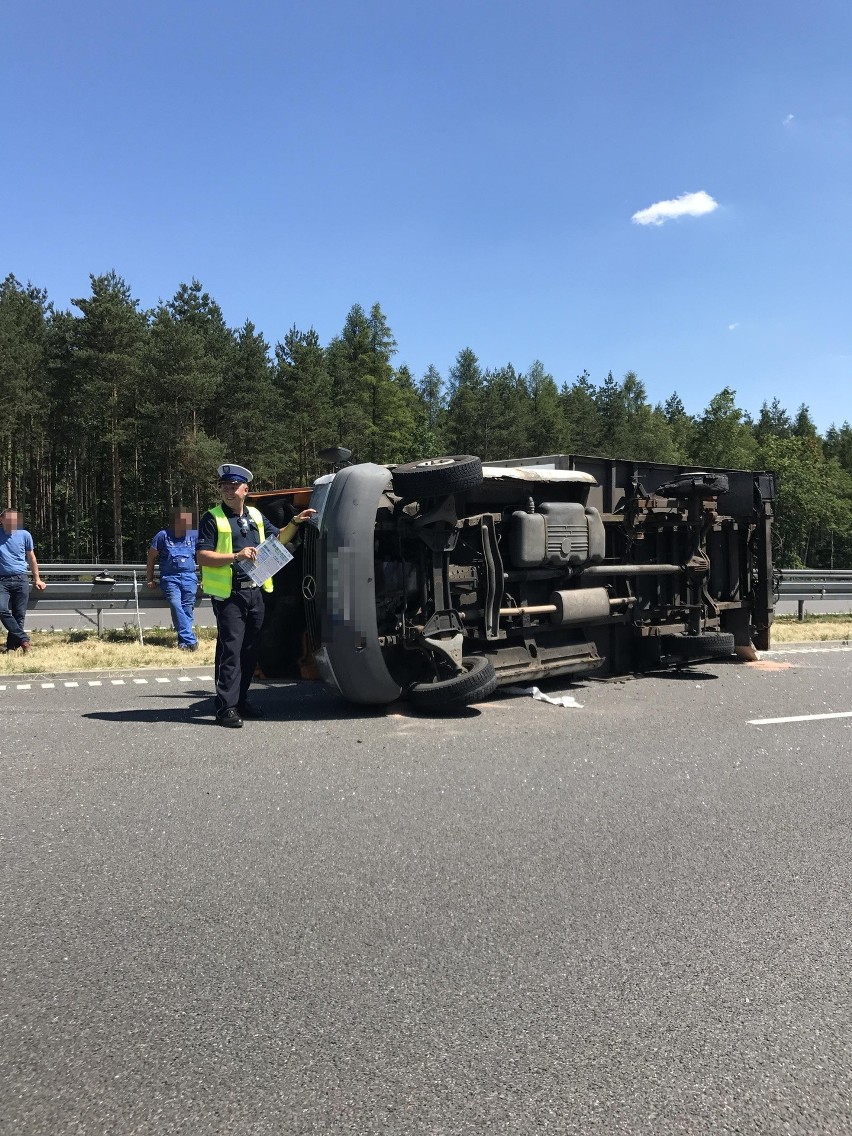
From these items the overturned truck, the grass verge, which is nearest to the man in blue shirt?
the grass verge

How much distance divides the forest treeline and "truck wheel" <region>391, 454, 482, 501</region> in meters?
29.5

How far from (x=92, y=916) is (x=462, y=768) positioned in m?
2.36

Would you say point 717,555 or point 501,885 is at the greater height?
point 717,555

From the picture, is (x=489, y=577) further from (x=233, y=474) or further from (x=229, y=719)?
(x=229, y=719)

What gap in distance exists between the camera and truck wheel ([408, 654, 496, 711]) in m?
6.04

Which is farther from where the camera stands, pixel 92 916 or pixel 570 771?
pixel 570 771

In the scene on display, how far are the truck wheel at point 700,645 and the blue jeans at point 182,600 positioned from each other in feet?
18.0

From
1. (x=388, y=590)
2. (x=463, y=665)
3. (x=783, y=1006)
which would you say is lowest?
(x=783, y=1006)

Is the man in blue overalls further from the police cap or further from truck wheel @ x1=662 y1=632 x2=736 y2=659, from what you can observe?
truck wheel @ x1=662 y1=632 x2=736 y2=659

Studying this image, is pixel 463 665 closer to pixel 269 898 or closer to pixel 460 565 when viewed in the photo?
pixel 460 565

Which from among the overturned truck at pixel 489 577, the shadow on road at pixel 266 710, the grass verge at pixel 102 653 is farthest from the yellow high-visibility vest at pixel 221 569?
the grass verge at pixel 102 653

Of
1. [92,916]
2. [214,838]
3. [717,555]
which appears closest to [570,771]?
[214,838]

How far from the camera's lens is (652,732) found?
5941mm

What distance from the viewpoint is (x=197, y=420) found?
123 feet
